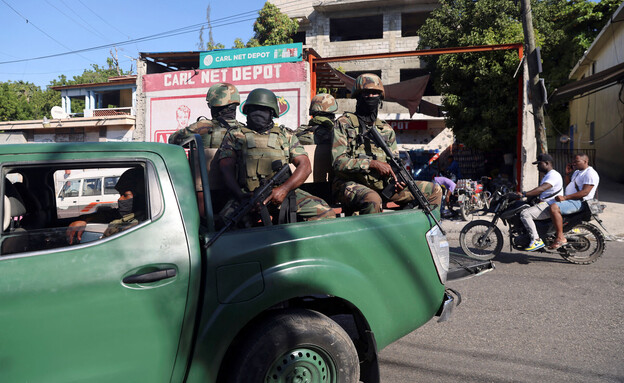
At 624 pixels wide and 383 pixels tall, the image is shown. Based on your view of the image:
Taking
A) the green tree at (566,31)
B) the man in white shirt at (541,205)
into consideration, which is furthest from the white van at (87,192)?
the green tree at (566,31)

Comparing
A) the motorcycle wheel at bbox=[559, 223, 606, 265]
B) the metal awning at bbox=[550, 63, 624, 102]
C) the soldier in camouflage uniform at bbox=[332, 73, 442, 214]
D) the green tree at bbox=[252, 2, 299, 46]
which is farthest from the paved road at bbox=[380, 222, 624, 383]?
the green tree at bbox=[252, 2, 299, 46]

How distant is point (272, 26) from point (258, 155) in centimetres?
2125

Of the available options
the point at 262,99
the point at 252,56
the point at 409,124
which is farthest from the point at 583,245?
the point at 409,124

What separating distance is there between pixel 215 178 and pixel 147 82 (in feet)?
38.1

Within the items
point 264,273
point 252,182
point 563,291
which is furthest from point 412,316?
point 563,291

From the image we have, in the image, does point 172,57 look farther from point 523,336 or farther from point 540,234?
point 523,336

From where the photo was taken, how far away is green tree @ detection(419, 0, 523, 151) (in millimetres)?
13766

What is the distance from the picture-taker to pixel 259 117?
11.9ft

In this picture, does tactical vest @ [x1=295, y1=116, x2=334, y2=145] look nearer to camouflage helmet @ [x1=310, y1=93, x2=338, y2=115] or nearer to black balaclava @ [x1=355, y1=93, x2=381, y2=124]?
camouflage helmet @ [x1=310, y1=93, x2=338, y2=115]

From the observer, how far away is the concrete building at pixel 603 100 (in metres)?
12.4

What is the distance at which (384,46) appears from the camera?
2345 cm

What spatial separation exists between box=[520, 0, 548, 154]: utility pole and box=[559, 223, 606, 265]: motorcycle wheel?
440 cm

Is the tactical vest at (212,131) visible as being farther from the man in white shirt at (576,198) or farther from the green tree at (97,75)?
the green tree at (97,75)

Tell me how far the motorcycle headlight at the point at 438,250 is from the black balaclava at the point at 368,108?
5.71 ft
